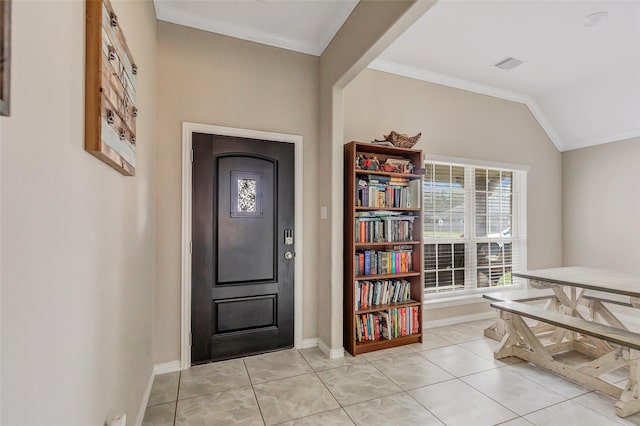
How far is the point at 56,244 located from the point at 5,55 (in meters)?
0.49

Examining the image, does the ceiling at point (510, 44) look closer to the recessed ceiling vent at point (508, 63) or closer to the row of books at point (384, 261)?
the recessed ceiling vent at point (508, 63)

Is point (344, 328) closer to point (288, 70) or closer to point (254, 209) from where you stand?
point (254, 209)

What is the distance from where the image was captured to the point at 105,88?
1.10 metres

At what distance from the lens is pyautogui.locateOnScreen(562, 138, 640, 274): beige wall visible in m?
4.06

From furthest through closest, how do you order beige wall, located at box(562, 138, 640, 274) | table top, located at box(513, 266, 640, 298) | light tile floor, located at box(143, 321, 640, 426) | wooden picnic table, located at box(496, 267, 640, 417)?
beige wall, located at box(562, 138, 640, 274), table top, located at box(513, 266, 640, 298), wooden picnic table, located at box(496, 267, 640, 417), light tile floor, located at box(143, 321, 640, 426)

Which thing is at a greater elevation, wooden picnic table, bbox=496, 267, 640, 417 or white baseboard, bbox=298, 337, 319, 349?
wooden picnic table, bbox=496, 267, 640, 417

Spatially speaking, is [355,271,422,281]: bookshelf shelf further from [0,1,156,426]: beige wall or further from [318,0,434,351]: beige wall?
[0,1,156,426]: beige wall

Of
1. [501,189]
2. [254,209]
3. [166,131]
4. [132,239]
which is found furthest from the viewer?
[501,189]

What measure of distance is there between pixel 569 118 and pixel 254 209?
465 centimetres

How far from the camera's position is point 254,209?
292cm

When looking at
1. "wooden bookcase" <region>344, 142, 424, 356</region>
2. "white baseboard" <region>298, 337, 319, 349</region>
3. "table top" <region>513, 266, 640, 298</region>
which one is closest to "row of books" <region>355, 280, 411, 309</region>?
"wooden bookcase" <region>344, 142, 424, 356</region>

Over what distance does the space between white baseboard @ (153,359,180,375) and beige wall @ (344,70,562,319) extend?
2.71 m

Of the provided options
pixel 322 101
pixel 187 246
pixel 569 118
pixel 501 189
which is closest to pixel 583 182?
pixel 569 118

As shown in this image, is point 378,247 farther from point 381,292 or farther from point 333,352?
point 333,352
